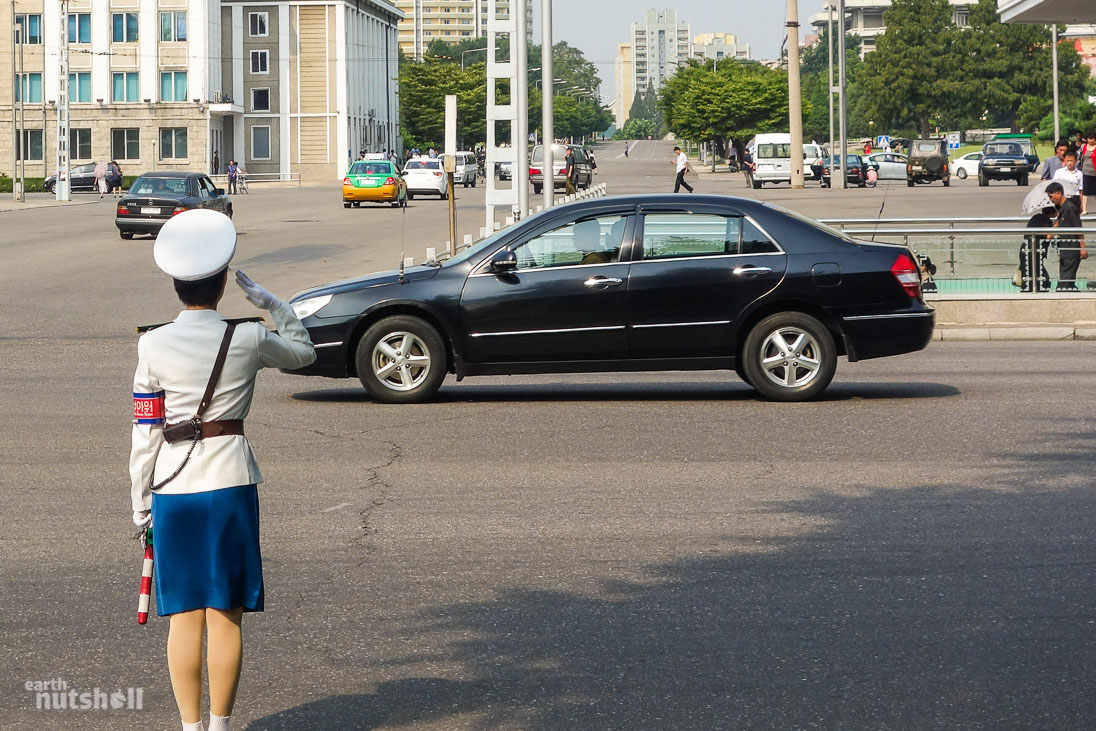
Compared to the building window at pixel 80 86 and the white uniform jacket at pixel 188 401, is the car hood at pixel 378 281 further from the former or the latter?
the building window at pixel 80 86

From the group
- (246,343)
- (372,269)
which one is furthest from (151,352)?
(372,269)

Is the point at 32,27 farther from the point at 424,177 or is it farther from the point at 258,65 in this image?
the point at 424,177

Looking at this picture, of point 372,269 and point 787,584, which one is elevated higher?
point 372,269

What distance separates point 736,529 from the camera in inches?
304

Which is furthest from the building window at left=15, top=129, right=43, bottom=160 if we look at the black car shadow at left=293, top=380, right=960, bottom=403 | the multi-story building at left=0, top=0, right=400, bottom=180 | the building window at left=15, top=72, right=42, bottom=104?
the black car shadow at left=293, top=380, right=960, bottom=403

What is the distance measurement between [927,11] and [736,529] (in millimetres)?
118922

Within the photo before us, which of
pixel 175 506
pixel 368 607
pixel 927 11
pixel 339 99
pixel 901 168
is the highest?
pixel 927 11

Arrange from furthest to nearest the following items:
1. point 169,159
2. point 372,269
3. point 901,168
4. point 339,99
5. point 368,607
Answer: point 339,99, point 169,159, point 901,168, point 372,269, point 368,607

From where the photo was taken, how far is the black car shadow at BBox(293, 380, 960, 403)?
41.5 feet

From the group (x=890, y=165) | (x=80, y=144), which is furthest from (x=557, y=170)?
(x=80, y=144)

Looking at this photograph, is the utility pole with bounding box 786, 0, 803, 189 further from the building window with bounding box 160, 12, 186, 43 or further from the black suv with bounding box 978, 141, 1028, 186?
the building window with bounding box 160, 12, 186, 43

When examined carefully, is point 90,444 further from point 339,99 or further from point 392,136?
point 392,136

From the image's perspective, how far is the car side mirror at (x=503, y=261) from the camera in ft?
39.6

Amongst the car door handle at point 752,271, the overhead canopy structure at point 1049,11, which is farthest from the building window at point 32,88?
the car door handle at point 752,271
